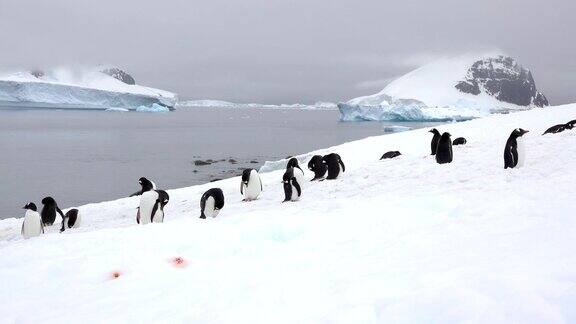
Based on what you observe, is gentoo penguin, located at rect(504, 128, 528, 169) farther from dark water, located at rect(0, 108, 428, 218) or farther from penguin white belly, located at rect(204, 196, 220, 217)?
dark water, located at rect(0, 108, 428, 218)

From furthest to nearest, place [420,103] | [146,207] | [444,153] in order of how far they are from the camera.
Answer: [420,103] → [444,153] → [146,207]

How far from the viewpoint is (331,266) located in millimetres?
4340

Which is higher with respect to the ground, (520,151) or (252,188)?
(520,151)

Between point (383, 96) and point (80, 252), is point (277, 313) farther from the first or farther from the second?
point (383, 96)

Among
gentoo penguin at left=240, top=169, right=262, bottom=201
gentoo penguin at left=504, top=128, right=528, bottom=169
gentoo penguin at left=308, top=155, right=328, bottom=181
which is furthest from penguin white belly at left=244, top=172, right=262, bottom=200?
gentoo penguin at left=504, top=128, right=528, bottom=169

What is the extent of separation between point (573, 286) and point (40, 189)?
1193 inches

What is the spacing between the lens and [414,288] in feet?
11.7

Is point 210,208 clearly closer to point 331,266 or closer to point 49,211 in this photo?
point 49,211

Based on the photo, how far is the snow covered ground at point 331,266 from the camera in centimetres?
336

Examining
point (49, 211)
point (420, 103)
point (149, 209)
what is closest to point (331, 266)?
point (149, 209)

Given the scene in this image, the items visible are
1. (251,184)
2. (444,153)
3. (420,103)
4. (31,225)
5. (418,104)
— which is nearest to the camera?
(31,225)

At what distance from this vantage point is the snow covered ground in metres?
3.36

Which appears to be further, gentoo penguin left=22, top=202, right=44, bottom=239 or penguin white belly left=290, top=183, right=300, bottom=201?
gentoo penguin left=22, top=202, right=44, bottom=239

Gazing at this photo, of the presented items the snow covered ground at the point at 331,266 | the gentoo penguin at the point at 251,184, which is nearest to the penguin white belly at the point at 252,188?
the gentoo penguin at the point at 251,184
